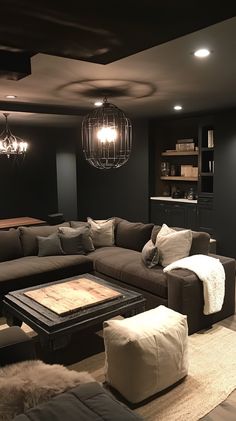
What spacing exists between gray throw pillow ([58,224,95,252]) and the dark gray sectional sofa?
0.12m

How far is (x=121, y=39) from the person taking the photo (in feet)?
6.46

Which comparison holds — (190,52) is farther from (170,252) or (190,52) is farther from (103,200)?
(103,200)

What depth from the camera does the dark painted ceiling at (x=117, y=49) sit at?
1.60 m

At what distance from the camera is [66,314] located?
2.85 m

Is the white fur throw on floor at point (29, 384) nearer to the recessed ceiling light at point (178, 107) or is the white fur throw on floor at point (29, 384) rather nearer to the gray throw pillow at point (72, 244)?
the gray throw pillow at point (72, 244)

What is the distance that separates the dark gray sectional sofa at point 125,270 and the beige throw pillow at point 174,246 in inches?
4.1

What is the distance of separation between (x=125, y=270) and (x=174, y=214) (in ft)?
9.00

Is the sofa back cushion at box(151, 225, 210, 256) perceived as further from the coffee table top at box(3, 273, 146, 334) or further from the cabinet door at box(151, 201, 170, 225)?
the cabinet door at box(151, 201, 170, 225)

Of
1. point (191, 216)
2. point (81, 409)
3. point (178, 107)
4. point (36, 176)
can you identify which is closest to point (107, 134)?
point (178, 107)

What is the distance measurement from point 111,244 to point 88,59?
10.3ft

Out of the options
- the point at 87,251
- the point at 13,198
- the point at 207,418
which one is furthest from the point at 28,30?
the point at 13,198

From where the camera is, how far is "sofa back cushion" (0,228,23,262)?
445cm

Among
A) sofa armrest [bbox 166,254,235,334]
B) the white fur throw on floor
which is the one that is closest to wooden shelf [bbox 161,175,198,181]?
sofa armrest [bbox 166,254,235,334]

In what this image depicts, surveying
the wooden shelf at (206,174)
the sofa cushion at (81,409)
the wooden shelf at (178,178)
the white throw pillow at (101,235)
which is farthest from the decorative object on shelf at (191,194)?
the sofa cushion at (81,409)
